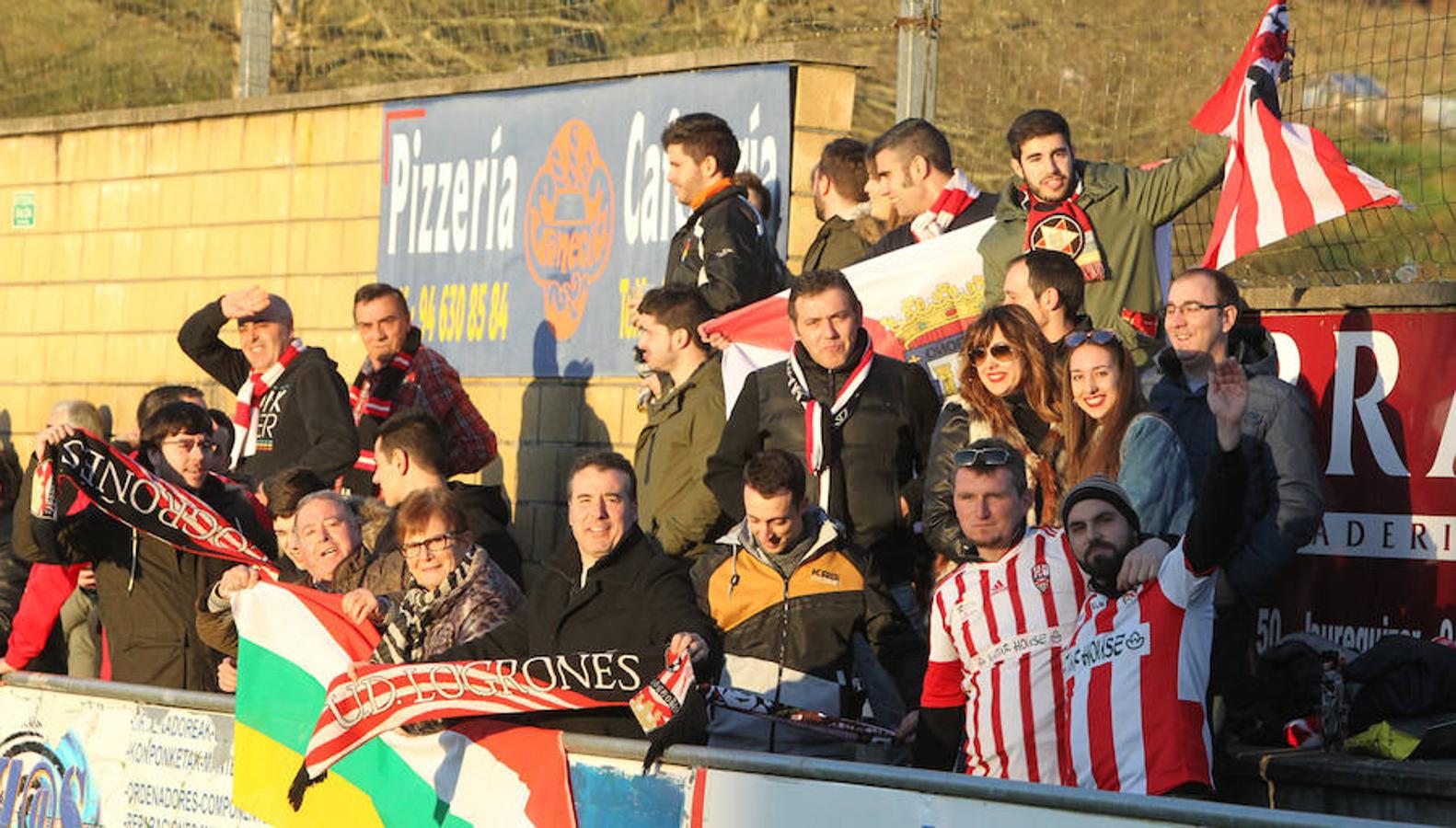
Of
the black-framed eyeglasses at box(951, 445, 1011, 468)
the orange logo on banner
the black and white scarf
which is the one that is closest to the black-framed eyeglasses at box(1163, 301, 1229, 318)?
the black-framed eyeglasses at box(951, 445, 1011, 468)

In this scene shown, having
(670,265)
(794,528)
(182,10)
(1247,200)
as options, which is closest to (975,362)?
(794,528)

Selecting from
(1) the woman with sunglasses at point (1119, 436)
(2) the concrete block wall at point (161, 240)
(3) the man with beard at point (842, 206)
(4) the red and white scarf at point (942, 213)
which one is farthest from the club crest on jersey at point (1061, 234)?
(2) the concrete block wall at point (161, 240)

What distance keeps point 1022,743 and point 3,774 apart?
14.4 ft

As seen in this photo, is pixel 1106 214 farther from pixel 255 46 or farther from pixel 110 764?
pixel 255 46

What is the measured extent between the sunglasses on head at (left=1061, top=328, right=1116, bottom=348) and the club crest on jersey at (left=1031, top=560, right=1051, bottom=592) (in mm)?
965

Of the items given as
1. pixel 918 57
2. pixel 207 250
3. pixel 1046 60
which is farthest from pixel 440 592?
pixel 207 250

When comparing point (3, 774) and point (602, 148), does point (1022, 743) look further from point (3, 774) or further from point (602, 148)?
point (602, 148)

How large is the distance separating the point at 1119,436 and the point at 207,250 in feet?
28.1

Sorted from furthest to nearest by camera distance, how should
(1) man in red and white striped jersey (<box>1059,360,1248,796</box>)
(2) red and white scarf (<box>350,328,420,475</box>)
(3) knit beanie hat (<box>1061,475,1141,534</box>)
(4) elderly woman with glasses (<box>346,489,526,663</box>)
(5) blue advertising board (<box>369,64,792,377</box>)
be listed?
(5) blue advertising board (<box>369,64,792,377</box>) → (2) red and white scarf (<box>350,328,420,475</box>) → (4) elderly woman with glasses (<box>346,489,526,663</box>) → (3) knit beanie hat (<box>1061,475,1141,534</box>) → (1) man in red and white striped jersey (<box>1059,360,1248,796</box>)

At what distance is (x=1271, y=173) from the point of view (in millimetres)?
8375

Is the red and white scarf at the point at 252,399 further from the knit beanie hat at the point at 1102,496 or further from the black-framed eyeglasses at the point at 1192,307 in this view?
the knit beanie hat at the point at 1102,496

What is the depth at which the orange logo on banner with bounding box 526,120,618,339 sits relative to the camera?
1173 cm

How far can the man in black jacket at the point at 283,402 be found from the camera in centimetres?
1011

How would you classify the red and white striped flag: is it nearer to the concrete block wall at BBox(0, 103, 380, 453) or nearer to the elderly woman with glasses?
the elderly woman with glasses
